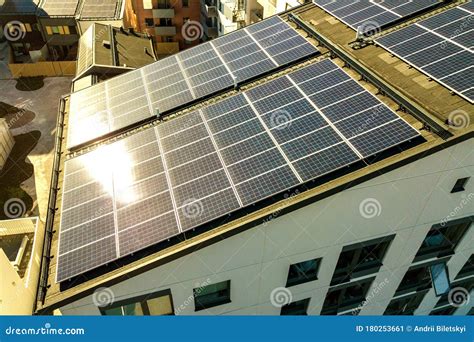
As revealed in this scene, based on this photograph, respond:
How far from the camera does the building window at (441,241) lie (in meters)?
17.4

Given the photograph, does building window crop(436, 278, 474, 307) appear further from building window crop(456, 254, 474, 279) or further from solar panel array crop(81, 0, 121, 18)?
solar panel array crop(81, 0, 121, 18)

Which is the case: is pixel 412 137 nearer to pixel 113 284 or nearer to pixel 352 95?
pixel 352 95

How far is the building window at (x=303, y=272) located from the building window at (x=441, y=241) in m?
5.75

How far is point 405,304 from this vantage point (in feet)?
69.8

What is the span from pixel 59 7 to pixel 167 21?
15.4 m

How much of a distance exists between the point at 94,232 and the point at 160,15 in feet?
161

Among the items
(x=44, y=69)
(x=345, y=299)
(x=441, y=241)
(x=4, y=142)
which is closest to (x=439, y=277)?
(x=441, y=241)

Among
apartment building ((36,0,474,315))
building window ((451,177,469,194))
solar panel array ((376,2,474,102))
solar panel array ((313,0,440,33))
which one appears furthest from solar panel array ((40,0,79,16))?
building window ((451,177,469,194))

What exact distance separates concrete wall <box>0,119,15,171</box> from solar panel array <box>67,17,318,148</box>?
21101mm

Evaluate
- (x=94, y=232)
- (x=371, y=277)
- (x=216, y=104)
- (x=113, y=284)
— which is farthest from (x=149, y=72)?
(x=371, y=277)

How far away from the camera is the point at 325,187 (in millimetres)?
12984

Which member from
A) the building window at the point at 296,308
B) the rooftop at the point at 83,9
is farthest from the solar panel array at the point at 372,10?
the rooftop at the point at 83,9

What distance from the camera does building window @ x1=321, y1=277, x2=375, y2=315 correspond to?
18.6 m
